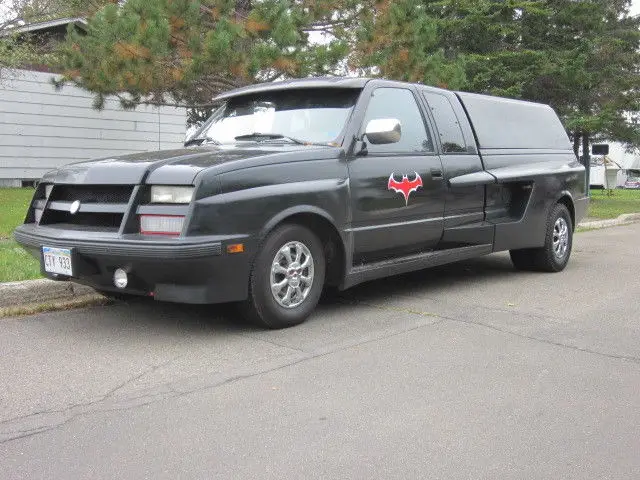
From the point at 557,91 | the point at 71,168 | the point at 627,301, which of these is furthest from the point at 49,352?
the point at 557,91

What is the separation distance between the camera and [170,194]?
4.44 metres

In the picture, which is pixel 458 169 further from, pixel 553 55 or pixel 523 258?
pixel 553 55

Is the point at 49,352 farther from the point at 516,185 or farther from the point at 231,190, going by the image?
the point at 516,185

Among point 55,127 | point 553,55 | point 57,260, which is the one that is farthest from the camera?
point 553,55

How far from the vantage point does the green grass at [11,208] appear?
31.6 ft

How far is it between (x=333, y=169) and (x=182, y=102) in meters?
10.5

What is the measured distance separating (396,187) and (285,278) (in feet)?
4.35

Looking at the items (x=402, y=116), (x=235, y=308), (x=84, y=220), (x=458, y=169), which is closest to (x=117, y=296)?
(x=84, y=220)

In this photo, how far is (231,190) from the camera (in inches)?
175

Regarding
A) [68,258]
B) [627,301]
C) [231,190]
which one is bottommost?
[627,301]

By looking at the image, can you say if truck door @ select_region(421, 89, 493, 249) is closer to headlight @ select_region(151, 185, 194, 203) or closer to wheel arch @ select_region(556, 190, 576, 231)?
wheel arch @ select_region(556, 190, 576, 231)

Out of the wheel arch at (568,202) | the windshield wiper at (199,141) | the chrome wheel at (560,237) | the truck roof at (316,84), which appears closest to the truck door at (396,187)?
the truck roof at (316,84)

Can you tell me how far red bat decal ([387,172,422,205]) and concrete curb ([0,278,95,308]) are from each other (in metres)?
2.69

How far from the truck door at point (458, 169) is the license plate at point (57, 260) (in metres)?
3.22
